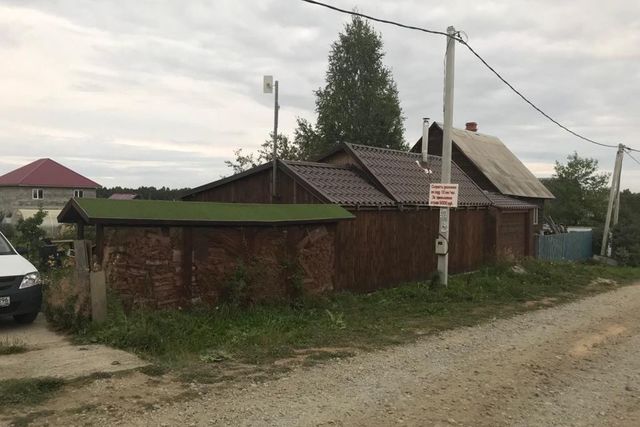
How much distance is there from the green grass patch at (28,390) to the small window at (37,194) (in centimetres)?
5788

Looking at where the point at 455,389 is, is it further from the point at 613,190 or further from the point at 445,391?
the point at 613,190

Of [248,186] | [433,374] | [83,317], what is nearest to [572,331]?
[433,374]

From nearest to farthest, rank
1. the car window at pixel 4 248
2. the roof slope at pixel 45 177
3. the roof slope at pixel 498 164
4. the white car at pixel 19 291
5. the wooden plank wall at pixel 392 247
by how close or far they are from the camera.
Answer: the white car at pixel 19 291
the car window at pixel 4 248
the wooden plank wall at pixel 392 247
the roof slope at pixel 498 164
the roof slope at pixel 45 177

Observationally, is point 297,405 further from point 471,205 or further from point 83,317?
point 471,205

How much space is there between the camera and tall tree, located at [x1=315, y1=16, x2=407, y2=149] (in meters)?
41.0

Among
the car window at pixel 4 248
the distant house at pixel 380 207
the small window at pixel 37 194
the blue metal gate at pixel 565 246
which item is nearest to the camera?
the car window at pixel 4 248

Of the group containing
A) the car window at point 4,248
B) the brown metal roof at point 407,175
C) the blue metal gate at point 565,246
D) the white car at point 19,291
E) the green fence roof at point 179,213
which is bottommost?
the blue metal gate at point 565,246

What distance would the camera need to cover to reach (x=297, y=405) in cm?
502

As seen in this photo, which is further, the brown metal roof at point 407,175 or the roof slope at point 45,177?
the roof slope at point 45,177

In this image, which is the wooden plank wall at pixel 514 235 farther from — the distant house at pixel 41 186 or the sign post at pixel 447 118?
the distant house at pixel 41 186

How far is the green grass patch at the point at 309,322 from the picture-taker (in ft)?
22.4

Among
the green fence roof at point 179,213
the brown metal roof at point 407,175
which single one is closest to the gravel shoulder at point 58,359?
the green fence roof at point 179,213

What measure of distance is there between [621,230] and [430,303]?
997 inches

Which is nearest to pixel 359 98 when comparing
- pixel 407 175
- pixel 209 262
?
pixel 407 175
